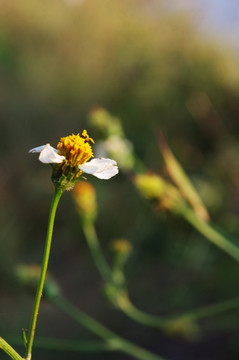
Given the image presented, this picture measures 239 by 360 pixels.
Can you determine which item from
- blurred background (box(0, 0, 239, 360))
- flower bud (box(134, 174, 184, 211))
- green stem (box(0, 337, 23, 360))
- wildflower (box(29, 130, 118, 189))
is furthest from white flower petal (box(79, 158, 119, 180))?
blurred background (box(0, 0, 239, 360))

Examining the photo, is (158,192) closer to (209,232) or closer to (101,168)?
(209,232)

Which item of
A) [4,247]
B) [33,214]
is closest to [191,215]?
[4,247]

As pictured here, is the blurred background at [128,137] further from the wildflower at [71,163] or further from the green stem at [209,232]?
the wildflower at [71,163]

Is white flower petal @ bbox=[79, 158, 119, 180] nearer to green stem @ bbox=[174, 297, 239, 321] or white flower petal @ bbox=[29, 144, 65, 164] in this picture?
white flower petal @ bbox=[29, 144, 65, 164]

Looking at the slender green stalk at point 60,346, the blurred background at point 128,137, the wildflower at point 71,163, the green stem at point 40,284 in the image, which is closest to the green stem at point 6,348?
the green stem at point 40,284

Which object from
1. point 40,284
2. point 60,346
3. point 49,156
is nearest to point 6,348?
point 40,284
